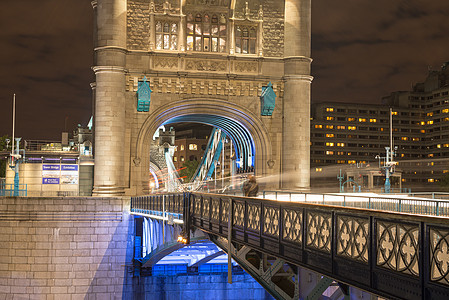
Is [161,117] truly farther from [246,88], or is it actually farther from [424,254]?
[424,254]

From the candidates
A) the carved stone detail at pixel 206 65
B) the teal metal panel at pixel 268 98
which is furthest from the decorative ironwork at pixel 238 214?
the carved stone detail at pixel 206 65

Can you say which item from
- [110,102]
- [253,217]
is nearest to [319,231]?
[253,217]

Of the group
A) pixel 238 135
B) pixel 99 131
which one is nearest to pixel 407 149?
pixel 238 135

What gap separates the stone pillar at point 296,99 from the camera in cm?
3594

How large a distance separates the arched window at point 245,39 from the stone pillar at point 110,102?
6.51 meters

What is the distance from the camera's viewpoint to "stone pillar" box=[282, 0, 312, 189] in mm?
35938

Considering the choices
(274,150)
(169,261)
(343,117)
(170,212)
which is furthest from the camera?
(343,117)

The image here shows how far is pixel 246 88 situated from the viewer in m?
36.1

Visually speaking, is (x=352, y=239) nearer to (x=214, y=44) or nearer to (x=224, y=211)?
(x=224, y=211)

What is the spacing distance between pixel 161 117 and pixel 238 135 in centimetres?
703

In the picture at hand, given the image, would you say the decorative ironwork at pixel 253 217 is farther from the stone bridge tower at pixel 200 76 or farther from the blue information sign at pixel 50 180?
the blue information sign at pixel 50 180

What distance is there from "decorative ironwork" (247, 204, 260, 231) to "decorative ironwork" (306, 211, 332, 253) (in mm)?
2423

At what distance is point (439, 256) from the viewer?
7168mm

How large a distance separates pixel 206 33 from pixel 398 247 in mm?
29687
